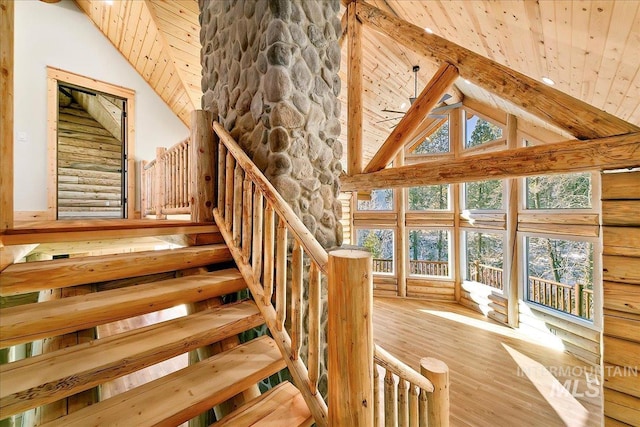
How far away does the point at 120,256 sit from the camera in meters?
1.67

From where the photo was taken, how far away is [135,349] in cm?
124

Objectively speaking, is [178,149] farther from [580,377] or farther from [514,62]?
[580,377]

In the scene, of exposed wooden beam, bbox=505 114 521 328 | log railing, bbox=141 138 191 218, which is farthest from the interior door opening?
exposed wooden beam, bbox=505 114 521 328

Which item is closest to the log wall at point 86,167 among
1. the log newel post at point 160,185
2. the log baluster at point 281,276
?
the log newel post at point 160,185

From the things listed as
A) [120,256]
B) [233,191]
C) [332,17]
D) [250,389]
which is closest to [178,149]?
[233,191]

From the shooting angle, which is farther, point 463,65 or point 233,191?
point 463,65

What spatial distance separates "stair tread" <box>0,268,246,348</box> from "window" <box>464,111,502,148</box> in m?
7.08

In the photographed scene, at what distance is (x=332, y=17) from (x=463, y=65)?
1.32 metres

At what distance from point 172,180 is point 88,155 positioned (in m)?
4.85

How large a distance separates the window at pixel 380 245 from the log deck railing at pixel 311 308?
19.5 feet

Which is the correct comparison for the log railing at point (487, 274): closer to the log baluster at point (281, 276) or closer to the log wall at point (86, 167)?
the log baluster at point (281, 276)

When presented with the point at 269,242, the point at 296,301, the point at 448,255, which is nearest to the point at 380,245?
the point at 448,255

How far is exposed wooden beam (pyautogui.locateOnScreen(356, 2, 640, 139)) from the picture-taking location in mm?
1873

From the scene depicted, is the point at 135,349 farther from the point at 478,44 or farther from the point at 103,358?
the point at 478,44
